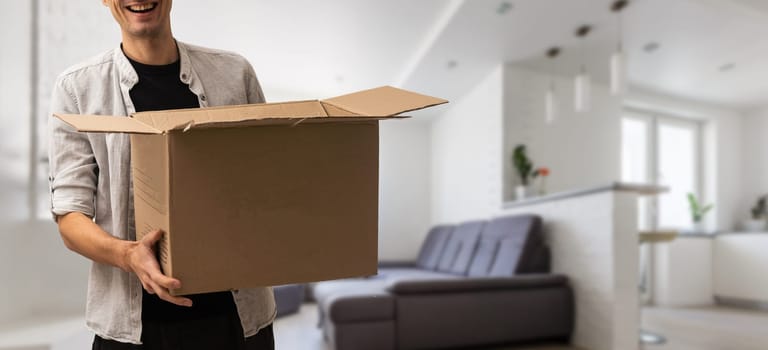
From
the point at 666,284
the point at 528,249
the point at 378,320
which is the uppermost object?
the point at 528,249

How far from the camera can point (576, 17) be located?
3.31 meters

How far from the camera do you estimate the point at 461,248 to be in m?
3.92

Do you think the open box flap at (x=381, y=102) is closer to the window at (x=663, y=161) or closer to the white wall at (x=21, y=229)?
the white wall at (x=21, y=229)

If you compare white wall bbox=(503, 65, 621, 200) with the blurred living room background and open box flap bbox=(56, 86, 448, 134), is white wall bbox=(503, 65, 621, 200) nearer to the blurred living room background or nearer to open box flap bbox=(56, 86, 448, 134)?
the blurred living room background

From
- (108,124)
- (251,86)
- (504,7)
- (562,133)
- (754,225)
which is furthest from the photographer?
(754,225)

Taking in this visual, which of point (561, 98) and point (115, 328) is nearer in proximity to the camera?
point (115, 328)

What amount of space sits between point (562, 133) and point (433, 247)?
64.2 inches

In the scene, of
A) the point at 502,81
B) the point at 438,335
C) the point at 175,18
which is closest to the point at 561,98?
the point at 502,81

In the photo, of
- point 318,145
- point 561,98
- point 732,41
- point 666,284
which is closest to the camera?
point 318,145

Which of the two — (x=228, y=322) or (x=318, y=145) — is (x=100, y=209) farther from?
(x=318, y=145)

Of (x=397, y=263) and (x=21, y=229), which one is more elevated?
(x=21, y=229)

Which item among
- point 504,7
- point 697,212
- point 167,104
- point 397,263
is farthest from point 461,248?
point 167,104

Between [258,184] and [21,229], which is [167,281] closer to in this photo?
[258,184]

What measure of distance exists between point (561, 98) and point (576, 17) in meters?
1.20
